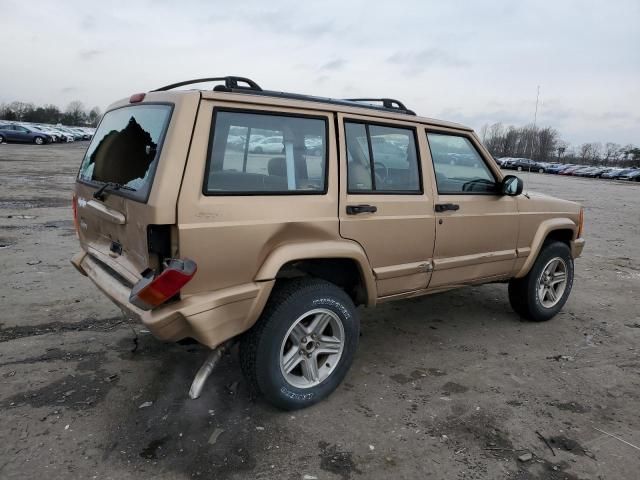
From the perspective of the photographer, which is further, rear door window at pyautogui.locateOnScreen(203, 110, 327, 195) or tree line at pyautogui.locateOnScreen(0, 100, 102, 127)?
tree line at pyautogui.locateOnScreen(0, 100, 102, 127)

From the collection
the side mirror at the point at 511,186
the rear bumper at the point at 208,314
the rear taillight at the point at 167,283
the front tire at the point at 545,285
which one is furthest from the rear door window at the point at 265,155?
the front tire at the point at 545,285

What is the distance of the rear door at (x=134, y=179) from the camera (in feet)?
8.51

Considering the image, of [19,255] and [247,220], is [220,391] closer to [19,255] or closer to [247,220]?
[247,220]

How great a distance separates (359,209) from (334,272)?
509mm

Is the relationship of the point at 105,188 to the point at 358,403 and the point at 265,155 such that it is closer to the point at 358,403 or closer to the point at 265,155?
the point at 265,155

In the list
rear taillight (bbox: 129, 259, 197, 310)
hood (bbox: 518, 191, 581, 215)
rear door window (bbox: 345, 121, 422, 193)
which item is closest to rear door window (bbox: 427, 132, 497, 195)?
rear door window (bbox: 345, 121, 422, 193)

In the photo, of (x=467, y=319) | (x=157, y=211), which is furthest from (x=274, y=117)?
(x=467, y=319)

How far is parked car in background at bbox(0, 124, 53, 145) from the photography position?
37.2 m

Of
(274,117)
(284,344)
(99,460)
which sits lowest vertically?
(99,460)

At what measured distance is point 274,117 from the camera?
3.01m

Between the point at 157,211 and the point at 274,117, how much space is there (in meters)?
0.96

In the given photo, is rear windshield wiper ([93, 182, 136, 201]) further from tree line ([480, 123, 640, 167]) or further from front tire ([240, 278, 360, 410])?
tree line ([480, 123, 640, 167])

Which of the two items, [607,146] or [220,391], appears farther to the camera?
[607,146]

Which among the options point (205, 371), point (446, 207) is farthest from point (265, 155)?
point (446, 207)
